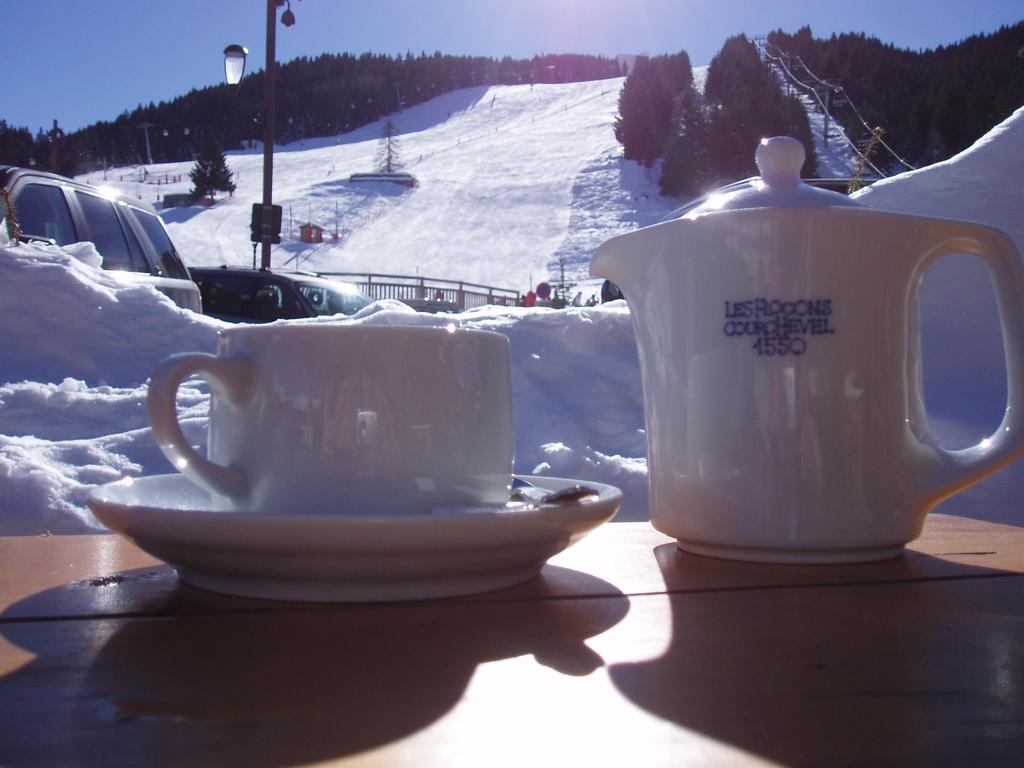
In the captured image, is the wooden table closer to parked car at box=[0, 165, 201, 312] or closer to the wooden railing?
parked car at box=[0, 165, 201, 312]

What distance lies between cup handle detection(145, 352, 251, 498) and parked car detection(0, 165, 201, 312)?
2.73 m

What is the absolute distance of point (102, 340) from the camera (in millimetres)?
2596

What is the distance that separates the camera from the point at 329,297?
5484mm

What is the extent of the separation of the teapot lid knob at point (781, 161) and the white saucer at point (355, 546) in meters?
0.27

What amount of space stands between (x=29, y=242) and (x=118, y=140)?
51.8 metres

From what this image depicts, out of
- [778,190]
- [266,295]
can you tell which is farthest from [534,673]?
[266,295]

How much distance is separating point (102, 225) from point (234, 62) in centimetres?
412

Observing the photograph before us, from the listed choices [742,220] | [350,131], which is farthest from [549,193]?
[742,220]

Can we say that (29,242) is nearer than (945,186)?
No

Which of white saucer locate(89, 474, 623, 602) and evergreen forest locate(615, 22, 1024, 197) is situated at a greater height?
evergreen forest locate(615, 22, 1024, 197)

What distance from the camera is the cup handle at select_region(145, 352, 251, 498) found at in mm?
458

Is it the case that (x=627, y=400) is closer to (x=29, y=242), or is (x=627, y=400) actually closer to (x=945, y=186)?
(x=945, y=186)

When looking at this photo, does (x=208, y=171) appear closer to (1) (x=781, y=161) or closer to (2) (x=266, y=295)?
(2) (x=266, y=295)

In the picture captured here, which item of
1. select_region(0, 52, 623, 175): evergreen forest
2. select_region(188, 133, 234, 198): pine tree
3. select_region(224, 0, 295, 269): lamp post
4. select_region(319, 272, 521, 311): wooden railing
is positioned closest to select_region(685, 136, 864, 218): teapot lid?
select_region(224, 0, 295, 269): lamp post
